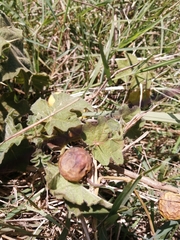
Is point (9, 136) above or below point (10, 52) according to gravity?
below

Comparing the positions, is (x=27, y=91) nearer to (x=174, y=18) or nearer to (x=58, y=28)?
(x=58, y=28)

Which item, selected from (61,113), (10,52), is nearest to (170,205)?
(61,113)

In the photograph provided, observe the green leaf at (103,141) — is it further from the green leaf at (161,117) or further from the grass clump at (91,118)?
the green leaf at (161,117)

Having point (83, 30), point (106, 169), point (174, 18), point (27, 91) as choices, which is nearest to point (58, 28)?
point (83, 30)

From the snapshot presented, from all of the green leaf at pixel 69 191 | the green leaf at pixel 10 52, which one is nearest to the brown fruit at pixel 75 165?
the green leaf at pixel 69 191

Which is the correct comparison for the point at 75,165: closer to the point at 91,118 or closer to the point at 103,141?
the point at 103,141
